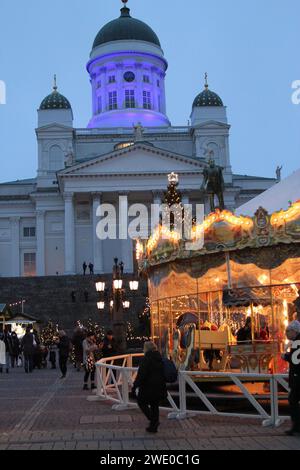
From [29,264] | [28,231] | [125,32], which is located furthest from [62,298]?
[125,32]

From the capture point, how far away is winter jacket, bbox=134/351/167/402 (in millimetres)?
13477

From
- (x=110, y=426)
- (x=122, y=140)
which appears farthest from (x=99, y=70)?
(x=110, y=426)

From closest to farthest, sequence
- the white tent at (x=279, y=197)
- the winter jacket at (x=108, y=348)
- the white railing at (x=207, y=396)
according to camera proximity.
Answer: the white railing at (x=207, y=396) → the white tent at (x=279, y=197) → the winter jacket at (x=108, y=348)

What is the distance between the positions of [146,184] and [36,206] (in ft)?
37.1

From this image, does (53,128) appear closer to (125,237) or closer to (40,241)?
(40,241)

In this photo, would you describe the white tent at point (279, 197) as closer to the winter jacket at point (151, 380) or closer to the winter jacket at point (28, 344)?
the winter jacket at point (151, 380)

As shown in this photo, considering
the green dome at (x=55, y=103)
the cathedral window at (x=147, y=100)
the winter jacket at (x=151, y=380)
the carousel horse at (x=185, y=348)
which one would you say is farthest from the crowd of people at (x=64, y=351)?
the cathedral window at (x=147, y=100)

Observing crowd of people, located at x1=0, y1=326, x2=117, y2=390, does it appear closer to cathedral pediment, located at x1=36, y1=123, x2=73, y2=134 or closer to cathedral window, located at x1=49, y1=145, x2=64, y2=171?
cathedral window, located at x1=49, y1=145, x2=64, y2=171

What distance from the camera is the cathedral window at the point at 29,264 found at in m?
80.9

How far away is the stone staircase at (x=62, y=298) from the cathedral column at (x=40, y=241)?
17.0 m

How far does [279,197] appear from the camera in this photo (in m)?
21.0

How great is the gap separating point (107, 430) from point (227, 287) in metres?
7.04

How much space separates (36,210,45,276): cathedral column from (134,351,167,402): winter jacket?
64293mm
